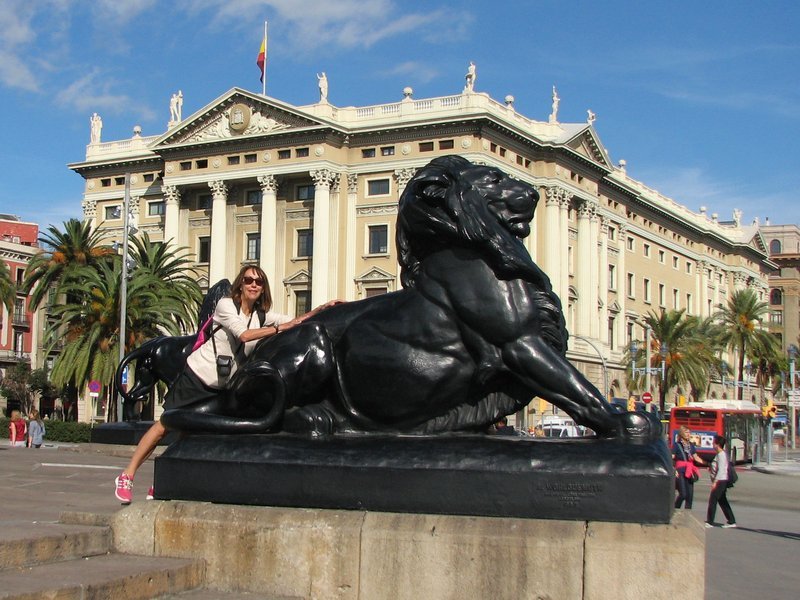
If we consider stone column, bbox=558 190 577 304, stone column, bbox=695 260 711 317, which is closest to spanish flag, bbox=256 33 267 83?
stone column, bbox=558 190 577 304

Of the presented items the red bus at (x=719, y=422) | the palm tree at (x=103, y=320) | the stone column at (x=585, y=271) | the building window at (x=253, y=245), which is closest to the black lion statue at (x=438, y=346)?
the red bus at (x=719, y=422)

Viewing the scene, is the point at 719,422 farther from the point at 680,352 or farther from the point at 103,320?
the point at 680,352

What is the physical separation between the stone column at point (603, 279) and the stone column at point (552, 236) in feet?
28.1

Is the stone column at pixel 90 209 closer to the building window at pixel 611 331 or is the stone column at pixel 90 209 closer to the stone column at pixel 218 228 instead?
the stone column at pixel 218 228

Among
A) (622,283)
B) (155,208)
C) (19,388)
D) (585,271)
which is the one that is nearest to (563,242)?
(585,271)

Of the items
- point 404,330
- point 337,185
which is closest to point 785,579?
point 404,330

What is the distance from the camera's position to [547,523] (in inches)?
164

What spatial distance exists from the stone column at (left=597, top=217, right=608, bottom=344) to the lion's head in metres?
72.7

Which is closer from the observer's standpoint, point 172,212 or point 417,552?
point 417,552

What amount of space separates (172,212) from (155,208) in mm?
4014

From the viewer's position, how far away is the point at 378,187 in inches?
2621

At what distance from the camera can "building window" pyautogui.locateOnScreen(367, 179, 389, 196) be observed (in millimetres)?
66000

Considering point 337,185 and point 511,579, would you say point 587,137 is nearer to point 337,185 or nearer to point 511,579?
point 337,185

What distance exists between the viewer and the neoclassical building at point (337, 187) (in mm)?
65125
